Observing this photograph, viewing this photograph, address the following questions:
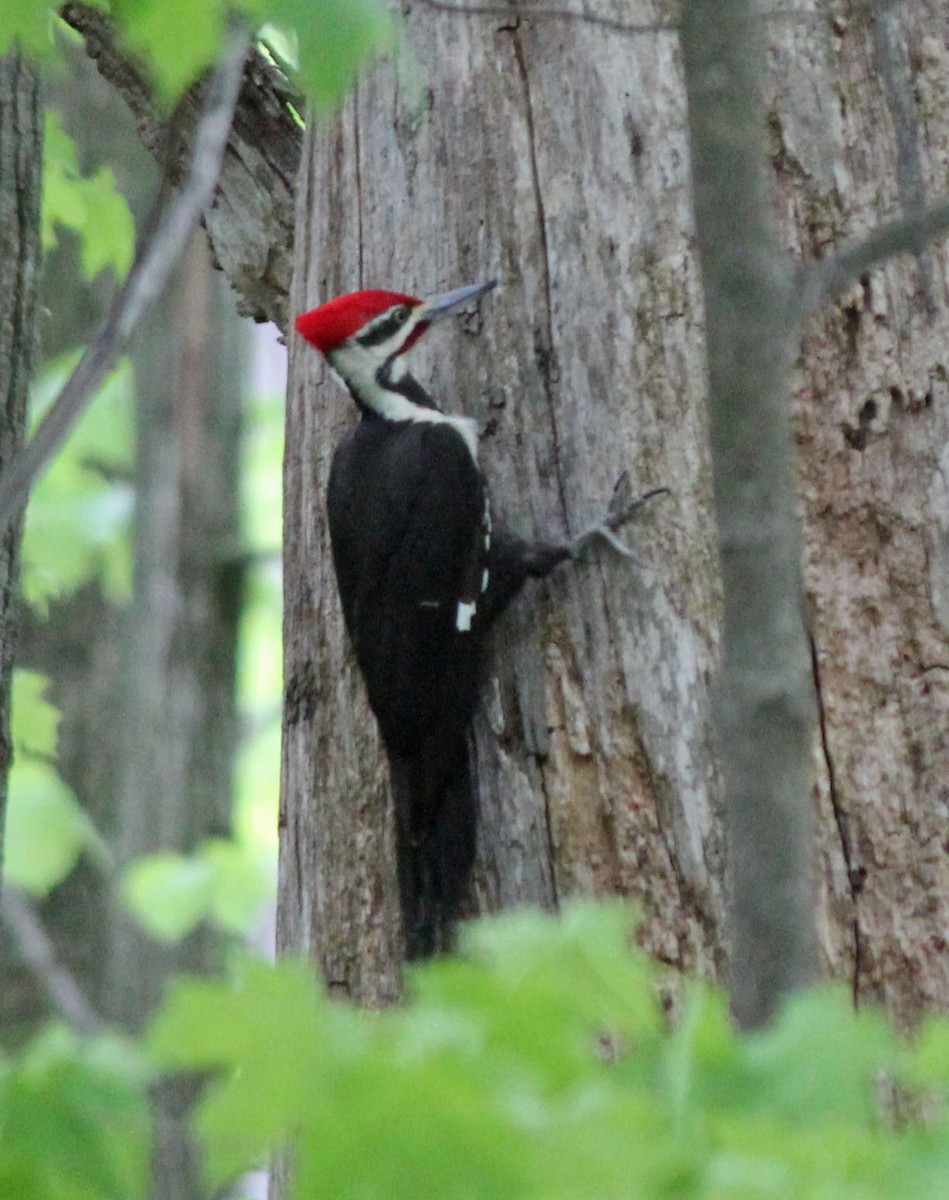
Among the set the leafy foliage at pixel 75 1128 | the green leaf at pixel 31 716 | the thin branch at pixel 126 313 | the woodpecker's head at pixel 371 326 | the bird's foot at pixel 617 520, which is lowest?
the leafy foliage at pixel 75 1128

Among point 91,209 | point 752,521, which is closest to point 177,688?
point 91,209

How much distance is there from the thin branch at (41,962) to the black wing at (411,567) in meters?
2.49

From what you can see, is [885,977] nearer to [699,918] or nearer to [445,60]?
[699,918]

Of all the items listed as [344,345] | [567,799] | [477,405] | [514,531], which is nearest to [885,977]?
[567,799]

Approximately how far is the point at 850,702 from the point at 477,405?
712 mm

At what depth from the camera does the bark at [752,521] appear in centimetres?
127

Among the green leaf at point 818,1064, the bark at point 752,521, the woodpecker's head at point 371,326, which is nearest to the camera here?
the green leaf at point 818,1064

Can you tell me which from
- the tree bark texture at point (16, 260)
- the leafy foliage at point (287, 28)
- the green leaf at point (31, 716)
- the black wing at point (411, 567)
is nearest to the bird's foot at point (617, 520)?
the black wing at point (411, 567)

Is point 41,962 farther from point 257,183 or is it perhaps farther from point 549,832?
point 549,832

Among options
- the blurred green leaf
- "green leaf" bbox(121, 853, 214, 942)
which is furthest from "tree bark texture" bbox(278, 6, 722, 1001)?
"green leaf" bbox(121, 853, 214, 942)

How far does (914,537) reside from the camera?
92.7 inches

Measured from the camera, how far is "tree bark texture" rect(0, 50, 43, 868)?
3.01 meters

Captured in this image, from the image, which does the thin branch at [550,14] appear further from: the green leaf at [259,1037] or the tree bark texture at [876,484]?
the green leaf at [259,1037]

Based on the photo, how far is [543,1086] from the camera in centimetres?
106
